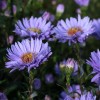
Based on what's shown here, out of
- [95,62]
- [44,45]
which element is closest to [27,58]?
[44,45]

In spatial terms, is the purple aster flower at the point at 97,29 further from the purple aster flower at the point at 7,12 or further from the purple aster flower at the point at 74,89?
the purple aster flower at the point at 7,12

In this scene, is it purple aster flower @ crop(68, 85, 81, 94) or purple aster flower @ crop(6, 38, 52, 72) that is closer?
purple aster flower @ crop(6, 38, 52, 72)

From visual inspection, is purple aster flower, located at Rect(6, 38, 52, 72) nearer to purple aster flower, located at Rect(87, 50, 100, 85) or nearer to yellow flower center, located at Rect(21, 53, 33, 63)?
yellow flower center, located at Rect(21, 53, 33, 63)

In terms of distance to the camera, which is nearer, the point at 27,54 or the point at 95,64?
the point at 95,64

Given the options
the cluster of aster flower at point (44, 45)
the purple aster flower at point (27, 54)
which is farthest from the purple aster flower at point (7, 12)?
the purple aster flower at point (27, 54)

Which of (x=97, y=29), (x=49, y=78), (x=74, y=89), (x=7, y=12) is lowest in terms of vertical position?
(x=74, y=89)

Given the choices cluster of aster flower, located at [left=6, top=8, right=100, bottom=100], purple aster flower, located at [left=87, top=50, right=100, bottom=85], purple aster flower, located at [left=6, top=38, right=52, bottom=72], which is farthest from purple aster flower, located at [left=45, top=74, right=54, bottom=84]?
purple aster flower, located at [left=87, top=50, right=100, bottom=85]

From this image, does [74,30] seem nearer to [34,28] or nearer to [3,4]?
[34,28]
